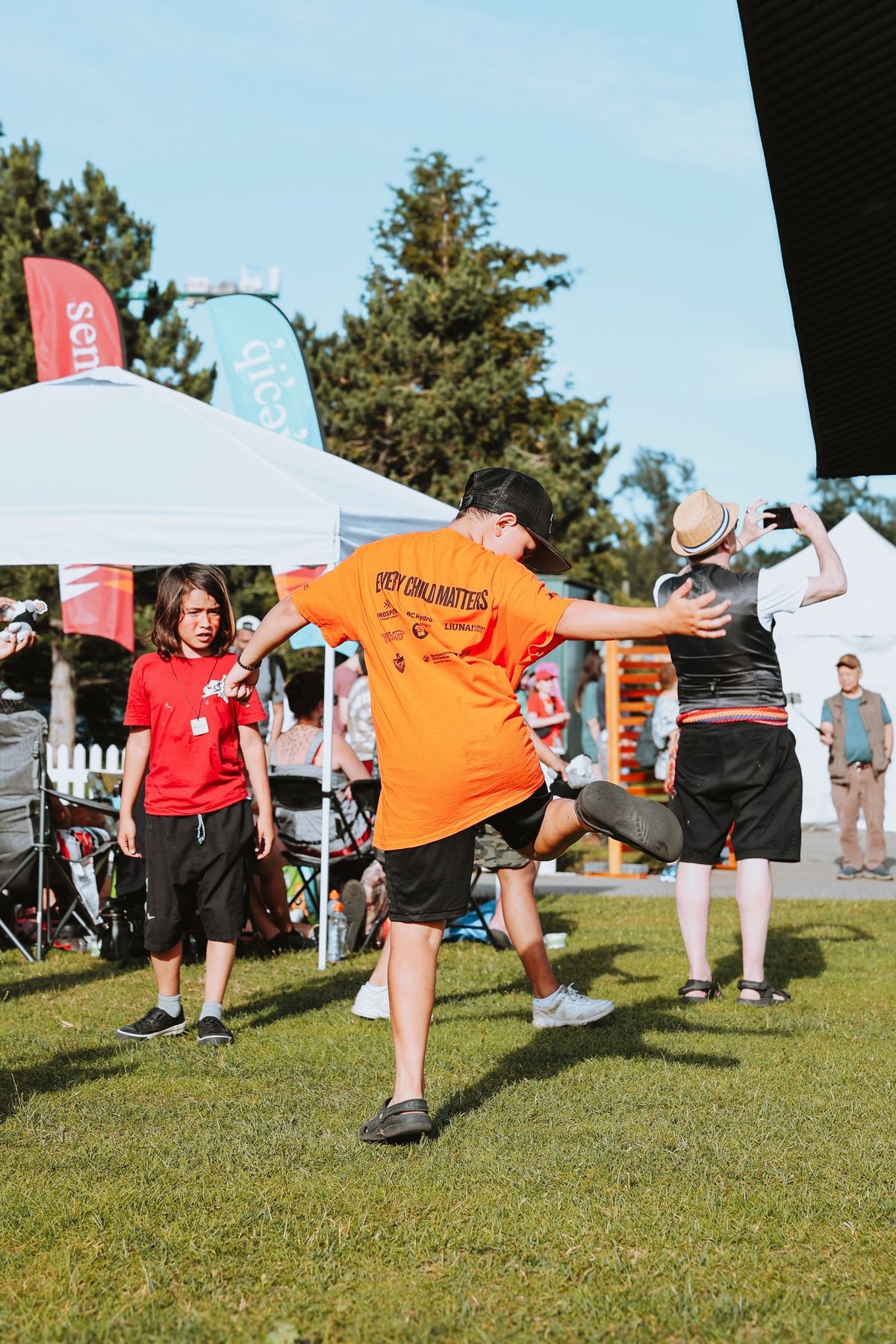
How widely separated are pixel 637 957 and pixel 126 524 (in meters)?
3.70

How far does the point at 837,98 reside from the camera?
6246 mm

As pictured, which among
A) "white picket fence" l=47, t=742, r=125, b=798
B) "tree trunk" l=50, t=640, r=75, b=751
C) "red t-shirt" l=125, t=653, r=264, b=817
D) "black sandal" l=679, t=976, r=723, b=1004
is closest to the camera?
"red t-shirt" l=125, t=653, r=264, b=817

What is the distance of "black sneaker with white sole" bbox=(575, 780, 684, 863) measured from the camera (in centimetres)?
424

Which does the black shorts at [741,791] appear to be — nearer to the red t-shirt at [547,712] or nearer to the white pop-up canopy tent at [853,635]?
the red t-shirt at [547,712]

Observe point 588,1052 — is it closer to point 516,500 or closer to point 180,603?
point 516,500

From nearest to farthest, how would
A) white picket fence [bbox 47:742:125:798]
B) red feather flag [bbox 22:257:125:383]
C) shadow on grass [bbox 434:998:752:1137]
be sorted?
shadow on grass [bbox 434:998:752:1137] → white picket fence [bbox 47:742:125:798] → red feather flag [bbox 22:257:125:383]

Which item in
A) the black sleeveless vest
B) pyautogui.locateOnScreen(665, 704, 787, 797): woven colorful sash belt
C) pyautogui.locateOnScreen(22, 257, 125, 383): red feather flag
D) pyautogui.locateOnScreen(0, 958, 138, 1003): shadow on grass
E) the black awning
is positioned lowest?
pyautogui.locateOnScreen(0, 958, 138, 1003): shadow on grass

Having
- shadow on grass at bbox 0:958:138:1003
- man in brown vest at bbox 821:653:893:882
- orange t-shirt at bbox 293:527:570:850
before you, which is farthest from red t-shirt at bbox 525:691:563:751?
orange t-shirt at bbox 293:527:570:850

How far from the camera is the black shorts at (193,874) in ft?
19.2

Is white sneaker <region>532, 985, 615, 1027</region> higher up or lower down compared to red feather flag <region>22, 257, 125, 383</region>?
lower down

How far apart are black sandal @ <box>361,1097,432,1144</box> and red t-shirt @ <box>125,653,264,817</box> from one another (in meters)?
2.06

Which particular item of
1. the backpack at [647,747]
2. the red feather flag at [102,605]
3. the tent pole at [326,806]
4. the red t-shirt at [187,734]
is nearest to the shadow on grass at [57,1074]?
the red t-shirt at [187,734]

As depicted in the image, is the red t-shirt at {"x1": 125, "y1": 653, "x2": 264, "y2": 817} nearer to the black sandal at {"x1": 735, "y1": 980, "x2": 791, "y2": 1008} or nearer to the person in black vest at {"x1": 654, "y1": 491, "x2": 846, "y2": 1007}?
the person in black vest at {"x1": 654, "y1": 491, "x2": 846, "y2": 1007}

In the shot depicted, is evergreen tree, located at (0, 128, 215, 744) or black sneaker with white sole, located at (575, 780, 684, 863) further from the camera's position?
evergreen tree, located at (0, 128, 215, 744)
